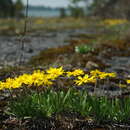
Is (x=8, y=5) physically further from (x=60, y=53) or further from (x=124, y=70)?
(x=124, y=70)

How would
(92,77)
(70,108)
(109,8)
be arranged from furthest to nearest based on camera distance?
1. (109,8)
2. (70,108)
3. (92,77)

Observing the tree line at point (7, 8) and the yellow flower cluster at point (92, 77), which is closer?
the yellow flower cluster at point (92, 77)

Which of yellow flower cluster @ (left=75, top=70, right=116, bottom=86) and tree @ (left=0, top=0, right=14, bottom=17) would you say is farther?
tree @ (left=0, top=0, right=14, bottom=17)

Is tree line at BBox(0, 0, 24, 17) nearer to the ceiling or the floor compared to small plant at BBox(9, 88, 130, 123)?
nearer to the floor

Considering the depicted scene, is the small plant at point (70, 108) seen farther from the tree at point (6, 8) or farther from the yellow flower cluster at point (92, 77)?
the tree at point (6, 8)

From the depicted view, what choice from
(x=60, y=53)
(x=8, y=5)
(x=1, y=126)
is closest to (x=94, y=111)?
(x=1, y=126)

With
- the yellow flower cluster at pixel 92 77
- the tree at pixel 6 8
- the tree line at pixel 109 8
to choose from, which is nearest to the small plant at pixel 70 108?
the yellow flower cluster at pixel 92 77

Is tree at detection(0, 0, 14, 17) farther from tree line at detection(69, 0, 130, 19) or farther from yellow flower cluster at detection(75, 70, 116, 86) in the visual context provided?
yellow flower cluster at detection(75, 70, 116, 86)

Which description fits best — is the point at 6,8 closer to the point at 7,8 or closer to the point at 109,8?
the point at 7,8

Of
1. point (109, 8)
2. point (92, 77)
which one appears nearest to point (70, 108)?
point (92, 77)

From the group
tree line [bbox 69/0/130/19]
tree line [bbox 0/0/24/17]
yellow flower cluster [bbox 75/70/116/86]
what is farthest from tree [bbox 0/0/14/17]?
yellow flower cluster [bbox 75/70/116/86]

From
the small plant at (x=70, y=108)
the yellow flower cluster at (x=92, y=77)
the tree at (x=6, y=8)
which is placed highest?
the yellow flower cluster at (x=92, y=77)

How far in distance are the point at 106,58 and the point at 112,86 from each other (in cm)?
344

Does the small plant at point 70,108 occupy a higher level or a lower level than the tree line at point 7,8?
higher
